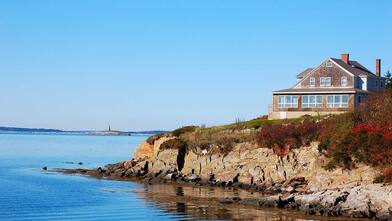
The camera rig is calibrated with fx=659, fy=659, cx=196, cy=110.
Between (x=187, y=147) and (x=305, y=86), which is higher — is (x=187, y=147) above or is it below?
below

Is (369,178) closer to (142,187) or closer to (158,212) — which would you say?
(158,212)

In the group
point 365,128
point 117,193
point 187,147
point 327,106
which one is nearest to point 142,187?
point 117,193

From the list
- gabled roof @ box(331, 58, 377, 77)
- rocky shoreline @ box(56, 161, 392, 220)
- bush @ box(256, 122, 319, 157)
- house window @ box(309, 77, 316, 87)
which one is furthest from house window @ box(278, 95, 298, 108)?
rocky shoreline @ box(56, 161, 392, 220)

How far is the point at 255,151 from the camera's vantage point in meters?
58.9

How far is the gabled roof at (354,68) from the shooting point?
77887 millimetres

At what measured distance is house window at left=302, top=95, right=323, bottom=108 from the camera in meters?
75.1

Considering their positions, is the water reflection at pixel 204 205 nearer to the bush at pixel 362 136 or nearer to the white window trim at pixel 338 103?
the bush at pixel 362 136

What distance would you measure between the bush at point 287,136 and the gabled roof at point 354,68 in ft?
69.4

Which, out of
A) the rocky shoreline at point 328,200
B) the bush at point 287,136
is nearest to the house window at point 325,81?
the bush at point 287,136

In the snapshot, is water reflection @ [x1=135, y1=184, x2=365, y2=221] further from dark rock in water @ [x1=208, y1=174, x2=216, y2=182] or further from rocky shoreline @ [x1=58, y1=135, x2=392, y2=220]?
dark rock in water @ [x1=208, y1=174, x2=216, y2=182]

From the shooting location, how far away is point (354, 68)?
80.2m

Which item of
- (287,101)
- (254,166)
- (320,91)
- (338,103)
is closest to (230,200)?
(254,166)

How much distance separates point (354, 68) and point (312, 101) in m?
8.55

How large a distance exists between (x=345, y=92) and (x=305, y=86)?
6.74 metres
